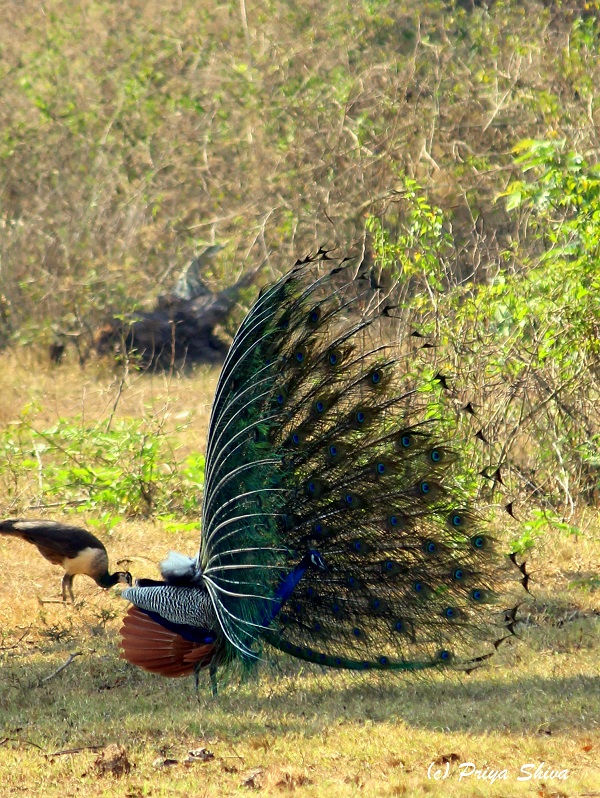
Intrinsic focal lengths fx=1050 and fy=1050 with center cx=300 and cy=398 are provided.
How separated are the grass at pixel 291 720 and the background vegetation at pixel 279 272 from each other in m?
0.02

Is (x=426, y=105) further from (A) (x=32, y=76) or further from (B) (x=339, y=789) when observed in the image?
(B) (x=339, y=789)

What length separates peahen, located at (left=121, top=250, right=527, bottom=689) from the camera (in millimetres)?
4699

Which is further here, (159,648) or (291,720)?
(159,648)

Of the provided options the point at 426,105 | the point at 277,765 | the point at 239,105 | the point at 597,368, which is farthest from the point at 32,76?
the point at 277,765

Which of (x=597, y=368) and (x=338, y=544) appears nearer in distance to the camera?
(x=338, y=544)

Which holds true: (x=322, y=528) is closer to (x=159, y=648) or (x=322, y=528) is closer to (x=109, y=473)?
(x=159, y=648)

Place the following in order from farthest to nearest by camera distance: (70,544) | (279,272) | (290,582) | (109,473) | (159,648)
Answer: (279,272) < (109,473) < (70,544) < (159,648) < (290,582)

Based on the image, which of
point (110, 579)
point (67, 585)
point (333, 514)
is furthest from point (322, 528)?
point (67, 585)

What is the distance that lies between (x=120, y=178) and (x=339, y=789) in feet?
42.6

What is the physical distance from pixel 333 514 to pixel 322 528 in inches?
3.2

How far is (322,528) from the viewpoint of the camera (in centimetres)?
479

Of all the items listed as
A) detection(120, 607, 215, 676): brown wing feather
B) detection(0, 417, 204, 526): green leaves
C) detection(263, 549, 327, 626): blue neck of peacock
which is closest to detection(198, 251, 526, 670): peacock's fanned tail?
detection(263, 549, 327, 626): blue neck of peacock

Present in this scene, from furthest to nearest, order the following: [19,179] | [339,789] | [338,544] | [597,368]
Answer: [19,179] → [597,368] → [338,544] → [339,789]

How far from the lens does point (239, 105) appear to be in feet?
49.6
